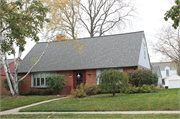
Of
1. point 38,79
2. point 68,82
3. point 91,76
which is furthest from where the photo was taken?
point 38,79

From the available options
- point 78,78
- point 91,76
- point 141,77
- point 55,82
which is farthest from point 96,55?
point 141,77

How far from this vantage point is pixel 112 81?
14.3 meters

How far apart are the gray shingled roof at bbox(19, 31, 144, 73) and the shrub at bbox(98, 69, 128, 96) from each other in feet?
13.4

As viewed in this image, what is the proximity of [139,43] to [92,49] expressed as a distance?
212 inches

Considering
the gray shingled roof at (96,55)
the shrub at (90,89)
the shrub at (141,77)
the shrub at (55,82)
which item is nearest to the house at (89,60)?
the gray shingled roof at (96,55)

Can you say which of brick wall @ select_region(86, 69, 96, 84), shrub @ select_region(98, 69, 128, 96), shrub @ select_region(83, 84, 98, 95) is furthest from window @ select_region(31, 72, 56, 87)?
shrub @ select_region(98, 69, 128, 96)

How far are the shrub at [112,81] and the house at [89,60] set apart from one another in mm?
4068

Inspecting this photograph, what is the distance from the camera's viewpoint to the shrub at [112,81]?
1430 cm

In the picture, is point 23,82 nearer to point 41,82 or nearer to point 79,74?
point 41,82

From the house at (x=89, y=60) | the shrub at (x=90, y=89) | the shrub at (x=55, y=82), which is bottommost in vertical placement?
the shrub at (x=90, y=89)

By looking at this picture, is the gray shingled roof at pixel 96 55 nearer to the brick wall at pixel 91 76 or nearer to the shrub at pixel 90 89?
the brick wall at pixel 91 76

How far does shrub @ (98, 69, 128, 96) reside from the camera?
1430 centimetres

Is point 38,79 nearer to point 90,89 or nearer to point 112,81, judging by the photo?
point 90,89

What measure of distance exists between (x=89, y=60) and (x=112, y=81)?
682cm
